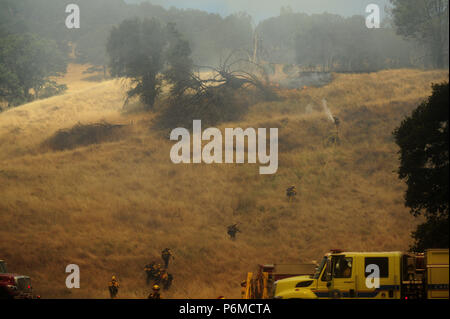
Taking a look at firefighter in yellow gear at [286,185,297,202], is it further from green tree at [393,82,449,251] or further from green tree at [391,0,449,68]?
green tree at [391,0,449,68]

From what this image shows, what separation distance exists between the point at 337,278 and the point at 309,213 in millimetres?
24430

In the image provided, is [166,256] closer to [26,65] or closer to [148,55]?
[148,55]

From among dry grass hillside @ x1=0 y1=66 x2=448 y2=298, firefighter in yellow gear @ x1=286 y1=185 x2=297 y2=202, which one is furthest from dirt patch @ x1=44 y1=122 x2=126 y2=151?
firefighter in yellow gear @ x1=286 y1=185 x2=297 y2=202

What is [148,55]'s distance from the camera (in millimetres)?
58281

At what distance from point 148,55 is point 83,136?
1061 cm

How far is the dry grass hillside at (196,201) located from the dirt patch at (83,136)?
868mm

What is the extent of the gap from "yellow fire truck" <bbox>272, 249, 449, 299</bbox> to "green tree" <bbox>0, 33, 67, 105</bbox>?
6310cm

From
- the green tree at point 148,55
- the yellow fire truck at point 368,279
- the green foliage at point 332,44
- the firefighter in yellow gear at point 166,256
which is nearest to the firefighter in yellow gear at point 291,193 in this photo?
the firefighter in yellow gear at point 166,256

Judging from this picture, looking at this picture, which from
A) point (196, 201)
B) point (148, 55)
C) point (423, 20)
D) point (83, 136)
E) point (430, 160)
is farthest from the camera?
point (423, 20)

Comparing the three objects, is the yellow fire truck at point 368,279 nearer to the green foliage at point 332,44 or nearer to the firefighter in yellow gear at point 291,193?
the firefighter in yellow gear at point 291,193

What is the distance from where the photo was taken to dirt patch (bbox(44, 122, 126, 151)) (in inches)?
2143

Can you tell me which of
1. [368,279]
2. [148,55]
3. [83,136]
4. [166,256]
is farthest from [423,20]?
[368,279]

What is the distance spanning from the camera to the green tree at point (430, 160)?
21531mm

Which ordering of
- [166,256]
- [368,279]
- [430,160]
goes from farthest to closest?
[166,256] → [430,160] → [368,279]
